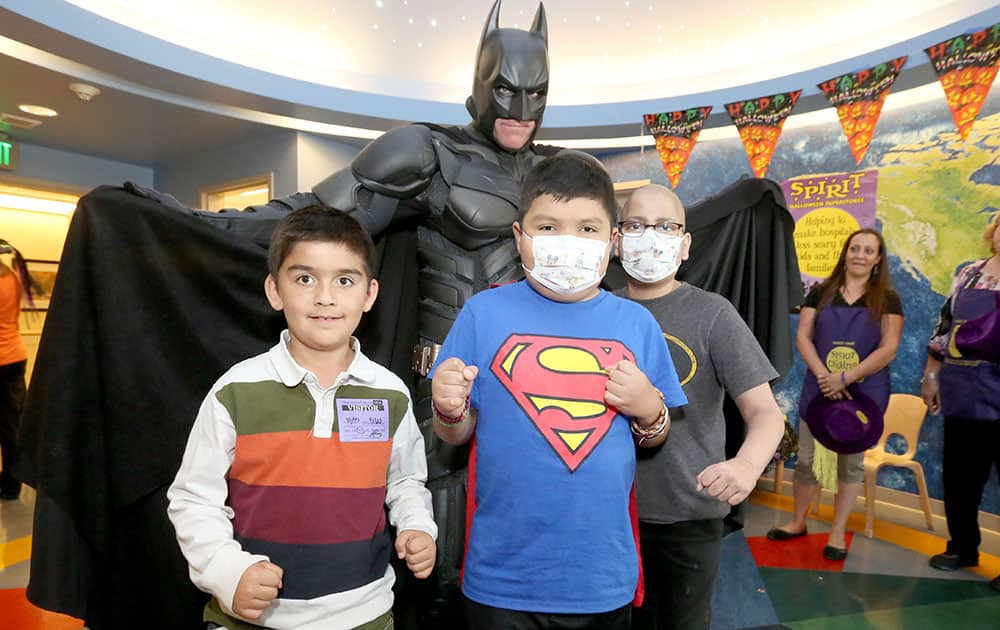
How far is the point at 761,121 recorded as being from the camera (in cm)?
437

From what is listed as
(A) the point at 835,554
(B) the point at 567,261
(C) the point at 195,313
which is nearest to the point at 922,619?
(A) the point at 835,554

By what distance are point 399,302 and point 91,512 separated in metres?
1.06

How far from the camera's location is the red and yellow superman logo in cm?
117

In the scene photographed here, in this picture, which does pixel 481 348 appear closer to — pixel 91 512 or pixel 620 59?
pixel 91 512

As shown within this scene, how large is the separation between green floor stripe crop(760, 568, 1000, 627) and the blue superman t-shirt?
7.49 feet

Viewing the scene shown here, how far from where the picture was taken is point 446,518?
1.79 m

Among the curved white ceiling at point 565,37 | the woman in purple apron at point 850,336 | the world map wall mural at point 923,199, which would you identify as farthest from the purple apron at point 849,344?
the curved white ceiling at point 565,37

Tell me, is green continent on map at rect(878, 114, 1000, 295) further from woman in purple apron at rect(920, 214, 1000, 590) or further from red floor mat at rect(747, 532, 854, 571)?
red floor mat at rect(747, 532, 854, 571)

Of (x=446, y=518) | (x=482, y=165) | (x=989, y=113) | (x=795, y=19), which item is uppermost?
(x=795, y=19)

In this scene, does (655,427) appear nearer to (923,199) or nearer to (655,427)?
(655,427)

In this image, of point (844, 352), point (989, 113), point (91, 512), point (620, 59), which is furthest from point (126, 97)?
point (989, 113)

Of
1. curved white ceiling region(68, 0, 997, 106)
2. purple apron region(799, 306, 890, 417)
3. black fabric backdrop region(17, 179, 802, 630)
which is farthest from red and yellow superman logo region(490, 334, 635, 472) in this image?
curved white ceiling region(68, 0, 997, 106)

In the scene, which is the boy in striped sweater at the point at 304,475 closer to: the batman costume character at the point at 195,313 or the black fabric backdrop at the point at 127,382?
the batman costume character at the point at 195,313

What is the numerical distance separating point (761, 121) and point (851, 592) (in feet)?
10.3
